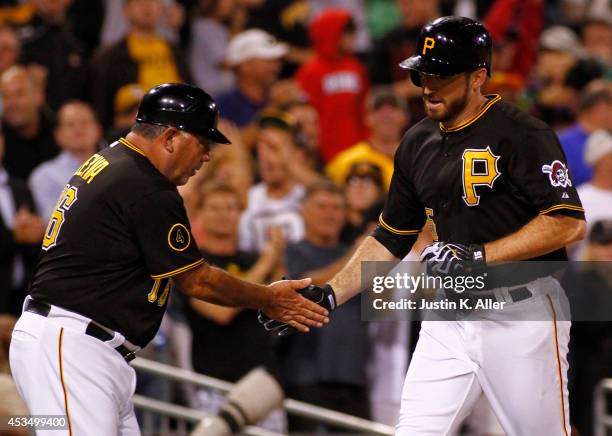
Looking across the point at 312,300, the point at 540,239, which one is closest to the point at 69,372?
the point at 312,300

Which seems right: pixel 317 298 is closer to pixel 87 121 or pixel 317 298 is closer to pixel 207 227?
pixel 207 227

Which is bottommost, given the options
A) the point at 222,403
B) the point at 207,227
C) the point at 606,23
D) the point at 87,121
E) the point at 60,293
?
the point at 222,403

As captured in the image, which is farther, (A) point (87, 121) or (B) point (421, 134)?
(A) point (87, 121)

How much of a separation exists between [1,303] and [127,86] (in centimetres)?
248

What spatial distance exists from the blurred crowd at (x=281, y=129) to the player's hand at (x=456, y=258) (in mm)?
2115

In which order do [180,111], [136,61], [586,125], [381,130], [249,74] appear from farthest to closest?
[249,74] → [136,61] → [381,130] → [586,125] → [180,111]

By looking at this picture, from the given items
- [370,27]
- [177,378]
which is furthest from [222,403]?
[370,27]

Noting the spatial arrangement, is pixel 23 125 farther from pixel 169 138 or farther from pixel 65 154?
pixel 169 138

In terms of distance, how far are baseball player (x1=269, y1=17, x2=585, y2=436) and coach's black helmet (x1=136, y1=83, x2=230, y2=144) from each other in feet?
3.26

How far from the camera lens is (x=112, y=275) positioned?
5.47m

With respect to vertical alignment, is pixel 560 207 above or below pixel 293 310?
above

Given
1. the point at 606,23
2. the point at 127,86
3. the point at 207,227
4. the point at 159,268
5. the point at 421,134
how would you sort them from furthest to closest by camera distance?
the point at 606,23
the point at 127,86
the point at 207,227
the point at 421,134
the point at 159,268

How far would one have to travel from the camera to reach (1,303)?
322 inches

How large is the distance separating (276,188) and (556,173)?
4.29 m
